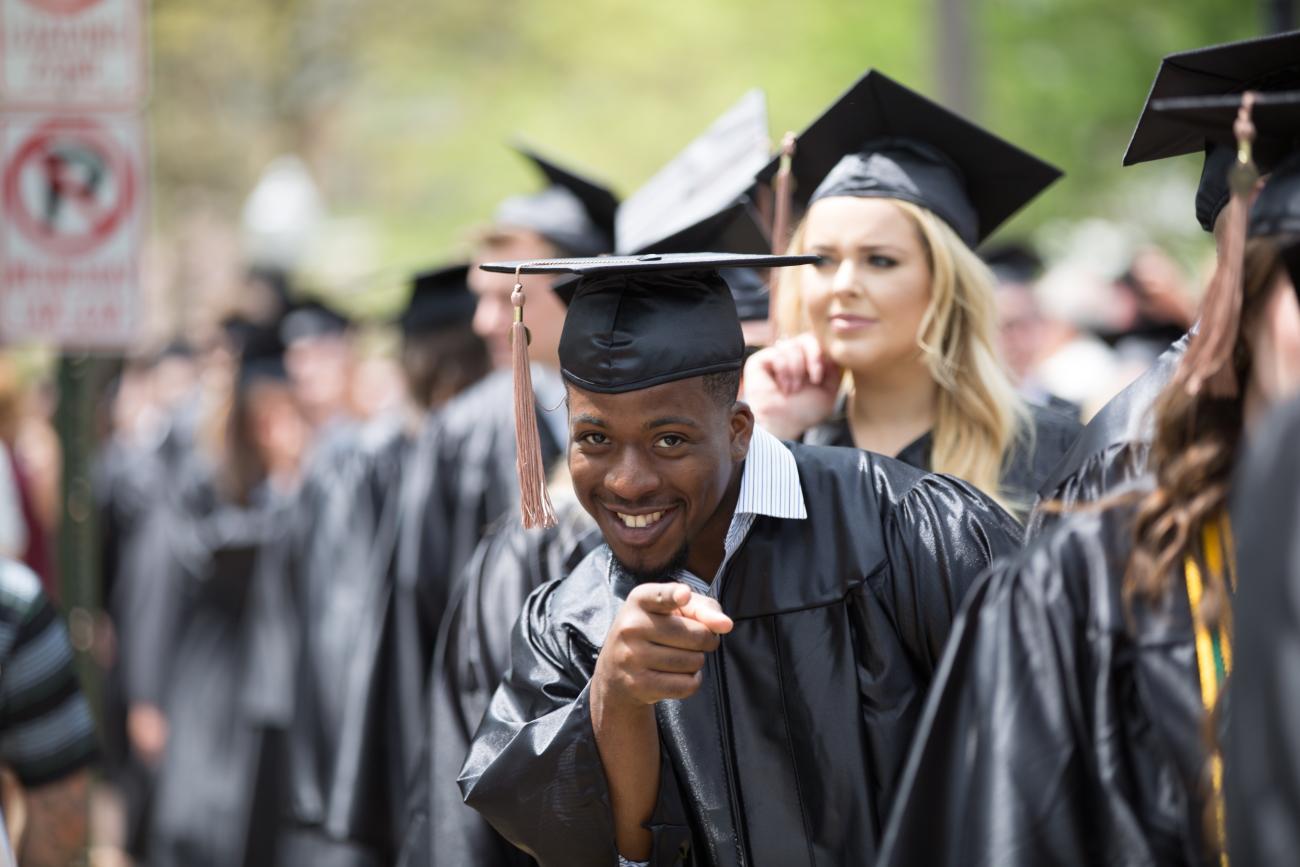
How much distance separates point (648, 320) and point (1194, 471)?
3.30 ft

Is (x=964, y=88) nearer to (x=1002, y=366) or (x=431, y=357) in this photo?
(x=431, y=357)

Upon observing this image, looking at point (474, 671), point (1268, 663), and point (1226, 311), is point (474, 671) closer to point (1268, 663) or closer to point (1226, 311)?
point (1226, 311)

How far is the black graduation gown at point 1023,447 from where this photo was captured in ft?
12.7

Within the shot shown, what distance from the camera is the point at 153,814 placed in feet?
29.0

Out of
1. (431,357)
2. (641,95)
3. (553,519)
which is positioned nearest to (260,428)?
(431,357)

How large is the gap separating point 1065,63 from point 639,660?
9.62 m

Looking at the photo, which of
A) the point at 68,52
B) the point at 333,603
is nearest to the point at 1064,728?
→ the point at 68,52

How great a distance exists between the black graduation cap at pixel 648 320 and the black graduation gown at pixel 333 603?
351 centimetres

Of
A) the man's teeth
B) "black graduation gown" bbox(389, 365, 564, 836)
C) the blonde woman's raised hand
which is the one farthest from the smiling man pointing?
"black graduation gown" bbox(389, 365, 564, 836)

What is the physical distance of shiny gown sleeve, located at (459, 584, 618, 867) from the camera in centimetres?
280

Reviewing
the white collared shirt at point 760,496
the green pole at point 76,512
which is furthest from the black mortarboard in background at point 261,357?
the white collared shirt at point 760,496

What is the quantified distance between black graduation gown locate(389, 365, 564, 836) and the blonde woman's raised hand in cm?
191

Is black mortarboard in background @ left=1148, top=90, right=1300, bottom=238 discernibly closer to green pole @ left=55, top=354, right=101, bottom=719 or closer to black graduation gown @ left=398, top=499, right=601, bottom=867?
black graduation gown @ left=398, top=499, right=601, bottom=867

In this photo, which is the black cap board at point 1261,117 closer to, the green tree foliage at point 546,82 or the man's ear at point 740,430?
the man's ear at point 740,430
